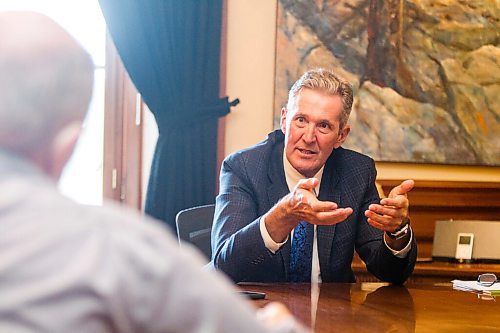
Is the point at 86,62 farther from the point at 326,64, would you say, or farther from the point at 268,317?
the point at 326,64

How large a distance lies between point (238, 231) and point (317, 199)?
256 millimetres

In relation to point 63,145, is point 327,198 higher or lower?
lower

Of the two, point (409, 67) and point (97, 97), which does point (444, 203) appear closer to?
point (409, 67)

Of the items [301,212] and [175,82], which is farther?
[175,82]

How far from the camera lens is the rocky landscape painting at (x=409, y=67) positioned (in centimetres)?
422

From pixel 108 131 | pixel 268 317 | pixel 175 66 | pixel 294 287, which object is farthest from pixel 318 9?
pixel 268 317

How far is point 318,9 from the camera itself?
4.22 m

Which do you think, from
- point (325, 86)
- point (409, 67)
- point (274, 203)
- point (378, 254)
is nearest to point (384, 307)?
point (378, 254)

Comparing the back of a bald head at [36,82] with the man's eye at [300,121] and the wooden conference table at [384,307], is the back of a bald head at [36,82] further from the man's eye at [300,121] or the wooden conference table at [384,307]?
the man's eye at [300,121]

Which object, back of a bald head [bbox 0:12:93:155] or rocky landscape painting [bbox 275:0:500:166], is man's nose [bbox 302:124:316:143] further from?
back of a bald head [bbox 0:12:93:155]

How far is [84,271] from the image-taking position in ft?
2.51

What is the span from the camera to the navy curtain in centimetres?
411

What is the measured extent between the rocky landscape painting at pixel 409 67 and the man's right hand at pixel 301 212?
187 cm

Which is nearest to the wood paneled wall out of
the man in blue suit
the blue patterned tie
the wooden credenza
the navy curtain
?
the wooden credenza
